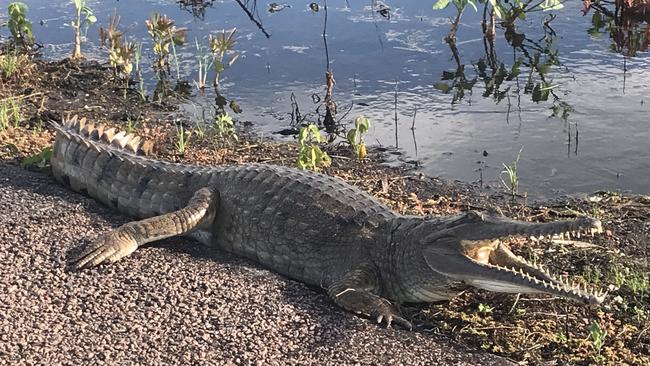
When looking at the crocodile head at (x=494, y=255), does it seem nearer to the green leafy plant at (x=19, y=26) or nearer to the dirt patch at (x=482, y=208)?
the dirt patch at (x=482, y=208)

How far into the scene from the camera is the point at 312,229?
4.47 metres

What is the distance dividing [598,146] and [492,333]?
12.2 feet

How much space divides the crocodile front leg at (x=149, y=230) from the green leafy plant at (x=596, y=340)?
7.72ft

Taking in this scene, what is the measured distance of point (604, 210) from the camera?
554cm

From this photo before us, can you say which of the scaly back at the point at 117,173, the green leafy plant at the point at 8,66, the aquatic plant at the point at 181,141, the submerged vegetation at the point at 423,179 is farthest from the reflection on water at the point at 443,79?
the scaly back at the point at 117,173

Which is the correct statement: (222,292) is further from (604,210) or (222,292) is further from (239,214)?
(604,210)

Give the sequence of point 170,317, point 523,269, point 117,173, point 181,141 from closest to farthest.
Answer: point 170,317
point 523,269
point 117,173
point 181,141

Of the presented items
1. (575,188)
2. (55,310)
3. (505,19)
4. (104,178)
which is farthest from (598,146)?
(55,310)

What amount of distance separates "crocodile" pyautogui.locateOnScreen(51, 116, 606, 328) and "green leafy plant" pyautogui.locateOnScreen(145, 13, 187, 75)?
3.23 meters

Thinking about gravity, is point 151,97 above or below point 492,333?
above

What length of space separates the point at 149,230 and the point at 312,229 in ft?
3.19

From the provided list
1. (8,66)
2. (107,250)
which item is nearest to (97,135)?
(107,250)

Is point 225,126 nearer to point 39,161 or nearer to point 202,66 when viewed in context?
point 39,161

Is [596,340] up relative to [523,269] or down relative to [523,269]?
down
